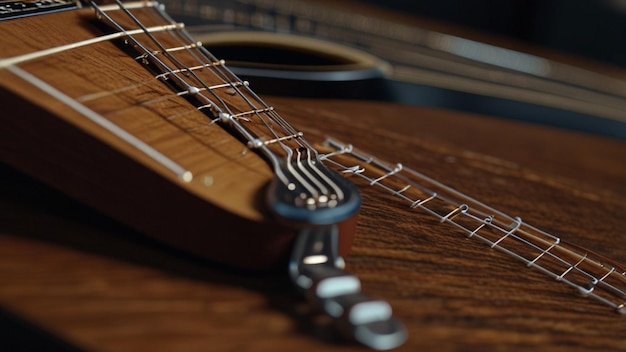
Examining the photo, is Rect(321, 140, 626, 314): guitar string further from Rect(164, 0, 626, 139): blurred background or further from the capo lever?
Rect(164, 0, 626, 139): blurred background

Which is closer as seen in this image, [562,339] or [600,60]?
[562,339]

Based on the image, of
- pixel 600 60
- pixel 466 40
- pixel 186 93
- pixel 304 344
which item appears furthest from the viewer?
pixel 600 60

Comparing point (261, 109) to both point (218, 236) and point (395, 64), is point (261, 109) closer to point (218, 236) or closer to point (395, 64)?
point (218, 236)

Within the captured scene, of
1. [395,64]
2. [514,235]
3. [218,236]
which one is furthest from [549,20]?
[218,236]

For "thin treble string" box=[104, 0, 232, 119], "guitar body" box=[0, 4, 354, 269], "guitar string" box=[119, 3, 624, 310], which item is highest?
"thin treble string" box=[104, 0, 232, 119]

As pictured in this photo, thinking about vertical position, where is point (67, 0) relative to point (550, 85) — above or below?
above

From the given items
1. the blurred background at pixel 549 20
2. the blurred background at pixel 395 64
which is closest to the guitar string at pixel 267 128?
the blurred background at pixel 395 64

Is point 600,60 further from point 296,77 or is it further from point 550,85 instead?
point 296,77

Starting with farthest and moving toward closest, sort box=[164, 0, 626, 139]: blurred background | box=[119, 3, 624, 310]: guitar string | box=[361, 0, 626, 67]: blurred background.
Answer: box=[361, 0, 626, 67]: blurred background
box=[164, 0, 626, 139]: blurred background
box=[119, 3, 624, 310]: guitar string

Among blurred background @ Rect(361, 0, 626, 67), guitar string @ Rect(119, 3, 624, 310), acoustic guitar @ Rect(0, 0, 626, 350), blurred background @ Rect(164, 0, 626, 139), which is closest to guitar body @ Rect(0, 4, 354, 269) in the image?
acoustic guitar @ Rect(0, 0, 626, 350)

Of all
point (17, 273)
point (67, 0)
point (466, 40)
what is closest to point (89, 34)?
point (67, 0)
